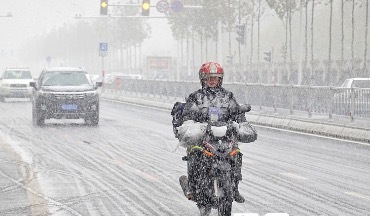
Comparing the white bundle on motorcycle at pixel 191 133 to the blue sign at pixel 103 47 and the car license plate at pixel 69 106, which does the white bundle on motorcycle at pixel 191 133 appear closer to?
the car license plate at pixel 69 106

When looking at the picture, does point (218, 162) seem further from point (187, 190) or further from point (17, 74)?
point (17, 74)

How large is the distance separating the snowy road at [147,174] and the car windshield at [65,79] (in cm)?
379

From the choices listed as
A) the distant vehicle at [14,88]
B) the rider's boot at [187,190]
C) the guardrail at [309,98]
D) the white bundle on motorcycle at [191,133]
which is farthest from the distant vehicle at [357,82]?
the white bundle on motorcycle at [191,133]

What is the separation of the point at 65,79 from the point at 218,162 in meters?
20.3

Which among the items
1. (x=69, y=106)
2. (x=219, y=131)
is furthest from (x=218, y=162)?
(x=69, y=106)

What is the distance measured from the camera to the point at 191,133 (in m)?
9.20

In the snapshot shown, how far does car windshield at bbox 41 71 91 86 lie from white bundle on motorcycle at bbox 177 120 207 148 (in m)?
19.7

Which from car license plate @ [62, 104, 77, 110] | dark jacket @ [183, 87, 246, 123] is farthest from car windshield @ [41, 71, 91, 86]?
dark jacket @ [183, 87, 246, 123]

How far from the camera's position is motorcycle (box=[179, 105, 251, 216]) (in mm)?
9266

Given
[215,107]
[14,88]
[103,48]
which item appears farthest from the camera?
[103,48]

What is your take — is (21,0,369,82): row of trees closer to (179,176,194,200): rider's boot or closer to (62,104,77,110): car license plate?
(62,104,77,110): car license plate

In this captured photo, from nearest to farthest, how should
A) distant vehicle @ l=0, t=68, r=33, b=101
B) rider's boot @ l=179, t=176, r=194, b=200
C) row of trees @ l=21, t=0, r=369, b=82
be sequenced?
rider's boot @ l=179, t=176, r=194, b=200
distant vehicle @ l=0, t=68, r=33, b=101
row of trees @ l=21, t=0, r=369, b=82

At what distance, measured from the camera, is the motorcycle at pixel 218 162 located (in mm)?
9266

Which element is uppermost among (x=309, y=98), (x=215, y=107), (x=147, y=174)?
(x=215, y=107)
